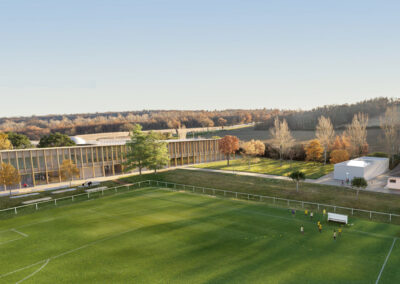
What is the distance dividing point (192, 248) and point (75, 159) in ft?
143

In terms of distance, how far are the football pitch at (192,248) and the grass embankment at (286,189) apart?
793 cm

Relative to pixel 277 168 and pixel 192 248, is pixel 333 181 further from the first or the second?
pixel 192 248

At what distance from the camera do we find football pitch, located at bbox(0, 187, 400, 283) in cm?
1988

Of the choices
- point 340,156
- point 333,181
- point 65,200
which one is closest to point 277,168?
point 340,156

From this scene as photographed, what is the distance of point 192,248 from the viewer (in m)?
24.4

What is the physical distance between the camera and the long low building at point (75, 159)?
53.4m

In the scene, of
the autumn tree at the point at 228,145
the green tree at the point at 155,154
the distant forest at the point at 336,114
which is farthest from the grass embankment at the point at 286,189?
the distant forest at the point at 336,114

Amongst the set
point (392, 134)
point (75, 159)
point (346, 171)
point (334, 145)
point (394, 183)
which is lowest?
point (394, 183)

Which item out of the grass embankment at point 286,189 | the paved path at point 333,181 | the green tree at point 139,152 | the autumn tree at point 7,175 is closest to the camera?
the grass embankment at point 286,189

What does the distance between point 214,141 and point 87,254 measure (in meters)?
59.7

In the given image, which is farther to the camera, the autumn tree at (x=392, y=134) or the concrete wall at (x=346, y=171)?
the autumn tree at (x=392, y=134)

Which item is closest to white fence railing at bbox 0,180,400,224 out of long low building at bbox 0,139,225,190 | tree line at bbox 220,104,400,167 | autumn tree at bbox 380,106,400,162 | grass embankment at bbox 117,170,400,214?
grass embankment at bbox 117,170,400,214

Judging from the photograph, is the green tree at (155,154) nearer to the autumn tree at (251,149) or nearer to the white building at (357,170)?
the autumn tree at (251,149)

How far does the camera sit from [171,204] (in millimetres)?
39000
